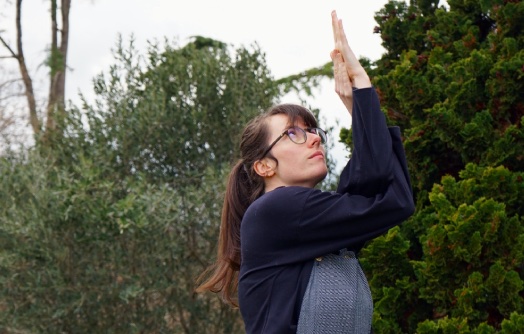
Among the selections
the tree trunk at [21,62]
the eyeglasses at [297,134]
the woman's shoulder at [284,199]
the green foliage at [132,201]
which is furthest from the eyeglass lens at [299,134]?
the tree trunk at [21,62]

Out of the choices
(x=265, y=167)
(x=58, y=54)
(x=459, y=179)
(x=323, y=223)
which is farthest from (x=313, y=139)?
(x=58, y=54)

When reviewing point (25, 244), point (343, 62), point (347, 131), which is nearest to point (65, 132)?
point (25, 244)

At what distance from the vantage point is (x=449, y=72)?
168 inches

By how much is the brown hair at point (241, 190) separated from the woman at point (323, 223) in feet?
0.35

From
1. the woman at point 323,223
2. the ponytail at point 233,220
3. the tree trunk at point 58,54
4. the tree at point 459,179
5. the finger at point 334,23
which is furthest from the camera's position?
the tree trunk at point 58,54

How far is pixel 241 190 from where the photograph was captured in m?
2.80

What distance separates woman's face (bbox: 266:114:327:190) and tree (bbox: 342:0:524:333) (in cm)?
140

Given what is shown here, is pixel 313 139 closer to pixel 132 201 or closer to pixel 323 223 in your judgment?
pixel 323 223

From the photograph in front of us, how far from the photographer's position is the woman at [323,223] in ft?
7.78

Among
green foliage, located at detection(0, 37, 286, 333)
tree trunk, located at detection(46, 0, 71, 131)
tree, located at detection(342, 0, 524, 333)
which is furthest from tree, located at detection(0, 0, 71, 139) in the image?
tree, located at detection(342, 0, 524, 333)

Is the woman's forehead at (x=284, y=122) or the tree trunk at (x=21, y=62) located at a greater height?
the tree trunk at (x=21, y=62)

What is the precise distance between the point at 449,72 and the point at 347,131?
2.01 ft

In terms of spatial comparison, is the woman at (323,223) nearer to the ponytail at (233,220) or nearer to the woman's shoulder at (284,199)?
the woman's shoulder at (284,199)

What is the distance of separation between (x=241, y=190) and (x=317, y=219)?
1.54 feet
